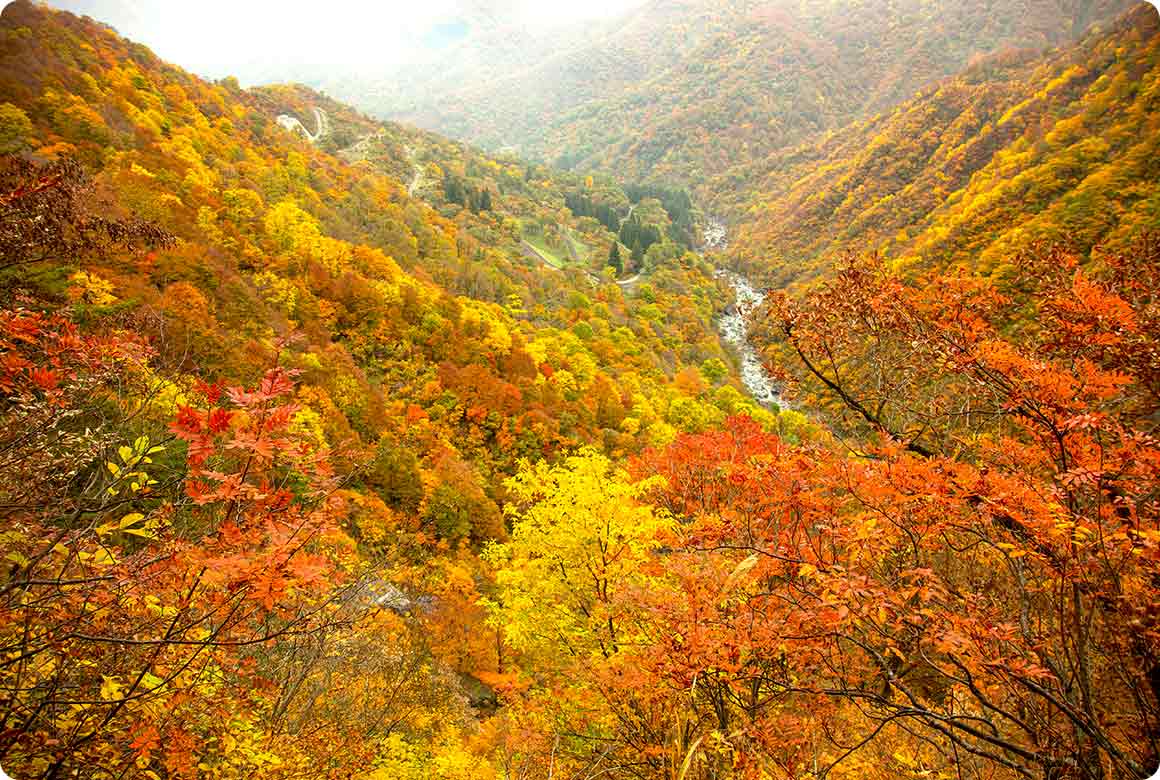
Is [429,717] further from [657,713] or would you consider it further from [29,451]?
[29,451]

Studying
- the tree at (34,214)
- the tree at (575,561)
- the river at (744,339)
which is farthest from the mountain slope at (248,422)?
the river at (744,339)

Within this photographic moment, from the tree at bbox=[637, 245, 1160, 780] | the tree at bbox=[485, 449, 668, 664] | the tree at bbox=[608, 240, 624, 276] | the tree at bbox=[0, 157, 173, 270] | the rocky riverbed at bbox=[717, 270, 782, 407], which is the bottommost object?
the rocky riverbed at bbox=[717, 270, 782, 407]

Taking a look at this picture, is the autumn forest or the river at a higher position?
the autumn forest

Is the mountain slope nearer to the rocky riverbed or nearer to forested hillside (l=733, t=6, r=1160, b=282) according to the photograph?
the rocky riverbed

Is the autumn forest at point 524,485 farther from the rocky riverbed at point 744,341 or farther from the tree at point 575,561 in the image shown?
the rocky riverbed at point 744,341

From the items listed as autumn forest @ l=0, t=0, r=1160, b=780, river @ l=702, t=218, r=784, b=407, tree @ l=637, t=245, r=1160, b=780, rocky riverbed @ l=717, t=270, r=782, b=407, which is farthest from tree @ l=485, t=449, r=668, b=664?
rocky riverbed @ l=717, t=270, r=782, b=407

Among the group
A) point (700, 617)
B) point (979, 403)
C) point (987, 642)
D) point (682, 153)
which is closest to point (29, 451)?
point (700, 617)
